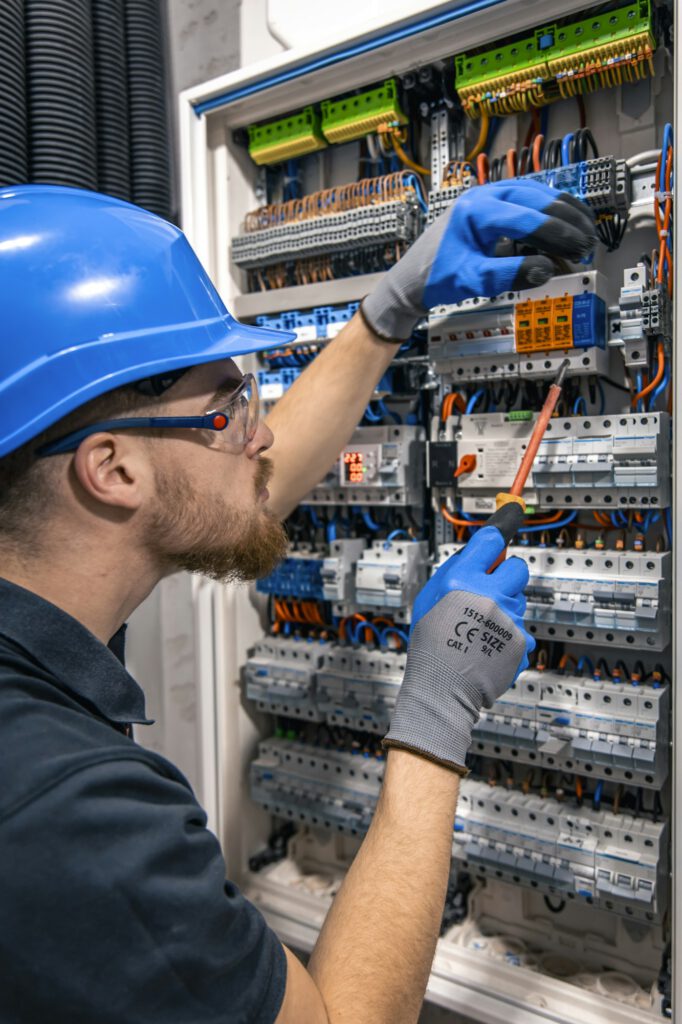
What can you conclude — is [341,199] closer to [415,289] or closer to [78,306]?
[415,289]

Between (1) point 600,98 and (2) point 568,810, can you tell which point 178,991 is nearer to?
(2) point 568,810

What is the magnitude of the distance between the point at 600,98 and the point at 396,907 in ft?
4.93

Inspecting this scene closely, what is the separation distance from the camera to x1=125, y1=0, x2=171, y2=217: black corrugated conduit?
71.5 inches

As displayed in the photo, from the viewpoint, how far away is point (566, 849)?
1.36 m

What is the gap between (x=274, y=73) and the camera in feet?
4.98

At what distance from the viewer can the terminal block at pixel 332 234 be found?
1.53 meters

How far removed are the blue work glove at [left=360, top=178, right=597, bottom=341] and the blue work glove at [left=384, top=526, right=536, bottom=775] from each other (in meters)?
0.48

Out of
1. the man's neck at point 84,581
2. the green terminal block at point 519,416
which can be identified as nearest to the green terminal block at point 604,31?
the green terminal block at point 519,416

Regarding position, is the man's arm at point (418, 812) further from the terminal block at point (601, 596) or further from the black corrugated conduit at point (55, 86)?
the black corrugated conduit at point (55, 86)

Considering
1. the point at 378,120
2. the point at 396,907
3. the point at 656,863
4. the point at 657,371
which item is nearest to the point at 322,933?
the point at 396,907

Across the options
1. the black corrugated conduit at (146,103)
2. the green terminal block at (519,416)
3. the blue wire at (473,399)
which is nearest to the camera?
the green terminal block at (519,416)

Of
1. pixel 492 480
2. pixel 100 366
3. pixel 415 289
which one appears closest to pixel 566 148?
pixel 415 289

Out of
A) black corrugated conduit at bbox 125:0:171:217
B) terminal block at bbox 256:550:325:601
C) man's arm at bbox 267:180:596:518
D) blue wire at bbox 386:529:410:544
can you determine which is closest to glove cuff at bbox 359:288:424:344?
man's arm at bbox 267:180:596:518

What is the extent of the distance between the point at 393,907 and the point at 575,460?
81 centimetres
